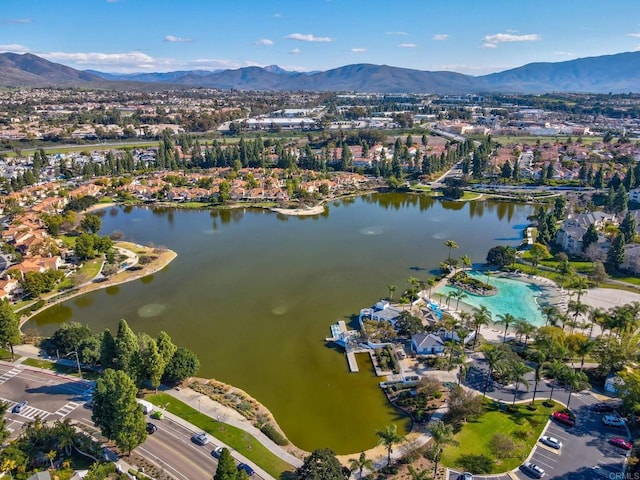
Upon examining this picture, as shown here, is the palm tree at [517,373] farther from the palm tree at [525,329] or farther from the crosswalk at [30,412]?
the crosswalk at [30,412]

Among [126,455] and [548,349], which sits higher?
[548,349]

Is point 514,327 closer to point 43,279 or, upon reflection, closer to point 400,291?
point 400,291

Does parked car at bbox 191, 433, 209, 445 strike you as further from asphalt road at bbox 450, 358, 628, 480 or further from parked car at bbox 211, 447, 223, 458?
asphalt road at bbox 450, 358, 628, 480

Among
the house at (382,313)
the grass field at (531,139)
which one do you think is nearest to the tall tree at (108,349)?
the house at (382,313)

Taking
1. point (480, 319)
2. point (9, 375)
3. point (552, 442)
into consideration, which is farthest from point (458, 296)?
point (9, 375)

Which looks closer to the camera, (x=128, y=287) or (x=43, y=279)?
(x=43, y=279)

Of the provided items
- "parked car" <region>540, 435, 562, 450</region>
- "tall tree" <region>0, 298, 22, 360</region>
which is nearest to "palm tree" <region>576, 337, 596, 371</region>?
"parked car" <region>540, 435, 562, 450</region>

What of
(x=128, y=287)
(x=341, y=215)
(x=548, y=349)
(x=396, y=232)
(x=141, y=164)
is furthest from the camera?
(x=141, y=164)

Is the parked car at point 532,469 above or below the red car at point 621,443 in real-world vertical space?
below

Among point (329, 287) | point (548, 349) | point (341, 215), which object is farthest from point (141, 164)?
point (548, 349)
